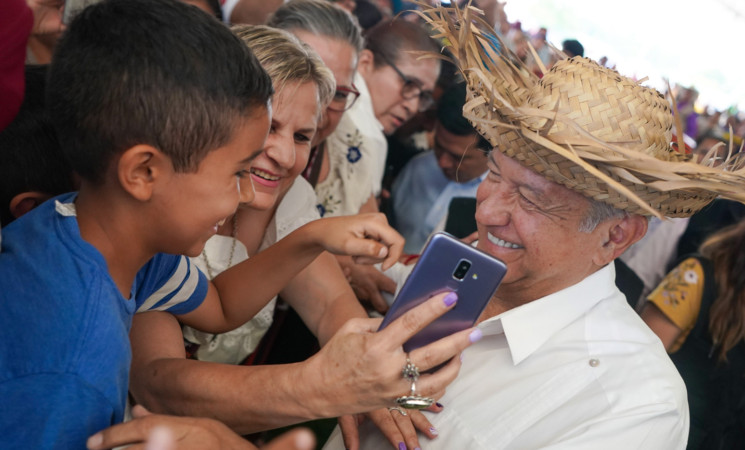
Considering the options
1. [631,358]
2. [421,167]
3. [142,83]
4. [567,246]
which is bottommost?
[421,167]

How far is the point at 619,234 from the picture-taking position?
1727 millimetres

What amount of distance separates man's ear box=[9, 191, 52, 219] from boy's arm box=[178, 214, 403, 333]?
442 mm

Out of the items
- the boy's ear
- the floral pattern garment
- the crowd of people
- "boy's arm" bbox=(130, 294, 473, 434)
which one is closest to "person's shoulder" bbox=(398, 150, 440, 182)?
the crowd of people

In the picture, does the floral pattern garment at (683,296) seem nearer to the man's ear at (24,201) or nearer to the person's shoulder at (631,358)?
the person's shoulder at (631,358)

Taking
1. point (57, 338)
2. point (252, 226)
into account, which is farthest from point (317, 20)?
point (57, 338)

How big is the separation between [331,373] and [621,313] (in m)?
0.92

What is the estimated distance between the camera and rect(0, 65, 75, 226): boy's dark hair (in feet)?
4.87

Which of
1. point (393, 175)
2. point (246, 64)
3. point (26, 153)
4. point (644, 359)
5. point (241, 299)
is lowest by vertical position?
point (393, 175)

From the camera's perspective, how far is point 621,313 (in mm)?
A: 1700

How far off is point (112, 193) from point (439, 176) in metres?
2.73

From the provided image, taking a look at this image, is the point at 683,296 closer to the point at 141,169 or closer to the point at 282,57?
the point at 282,57

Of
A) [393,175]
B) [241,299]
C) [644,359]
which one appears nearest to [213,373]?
[241,299]

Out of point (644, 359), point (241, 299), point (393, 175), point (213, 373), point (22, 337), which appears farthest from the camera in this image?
point (393, 175)

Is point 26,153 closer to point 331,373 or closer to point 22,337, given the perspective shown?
point 22,337
